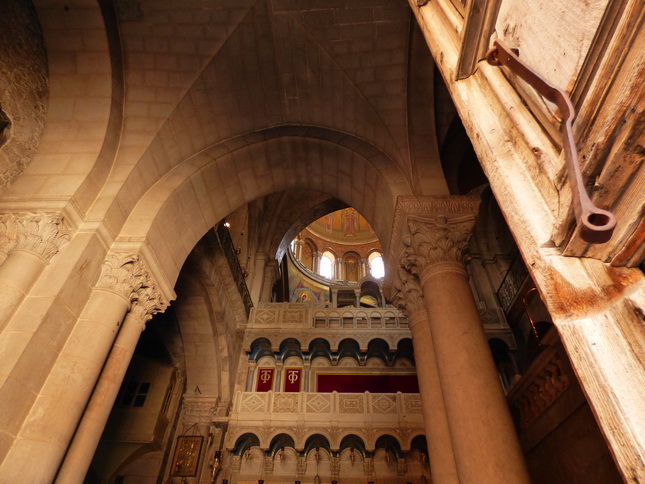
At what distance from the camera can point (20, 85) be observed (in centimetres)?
538

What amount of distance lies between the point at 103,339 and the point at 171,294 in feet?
5.30

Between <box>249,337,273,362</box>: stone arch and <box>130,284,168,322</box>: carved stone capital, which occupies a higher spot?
<box>249,337,273,362</box>: stone arch

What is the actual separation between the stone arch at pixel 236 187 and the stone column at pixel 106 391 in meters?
0.68

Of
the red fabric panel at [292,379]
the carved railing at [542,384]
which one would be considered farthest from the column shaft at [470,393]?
the red fabric panel at [292,379]

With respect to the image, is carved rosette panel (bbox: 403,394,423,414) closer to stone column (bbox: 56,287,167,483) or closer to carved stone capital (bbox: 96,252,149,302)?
stone column (bbox: 56,287,167,483)

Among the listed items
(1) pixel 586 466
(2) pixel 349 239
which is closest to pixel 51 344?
(1) pixel 586 466

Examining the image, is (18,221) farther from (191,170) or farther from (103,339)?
(191,170)

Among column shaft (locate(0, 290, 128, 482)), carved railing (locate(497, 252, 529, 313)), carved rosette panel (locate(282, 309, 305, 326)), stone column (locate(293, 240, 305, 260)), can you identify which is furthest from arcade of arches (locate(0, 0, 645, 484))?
stone column (locate(293, 240, 305, 260))

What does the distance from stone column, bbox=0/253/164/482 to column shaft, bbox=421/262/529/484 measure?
3.78 m

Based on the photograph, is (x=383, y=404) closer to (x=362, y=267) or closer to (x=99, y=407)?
(x=99, y=407)

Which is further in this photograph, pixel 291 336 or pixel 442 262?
pixel 291 336

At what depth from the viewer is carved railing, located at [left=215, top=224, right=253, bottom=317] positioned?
10.8m

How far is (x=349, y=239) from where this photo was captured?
2408 centimetres

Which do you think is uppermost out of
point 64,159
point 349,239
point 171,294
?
point 349,239
